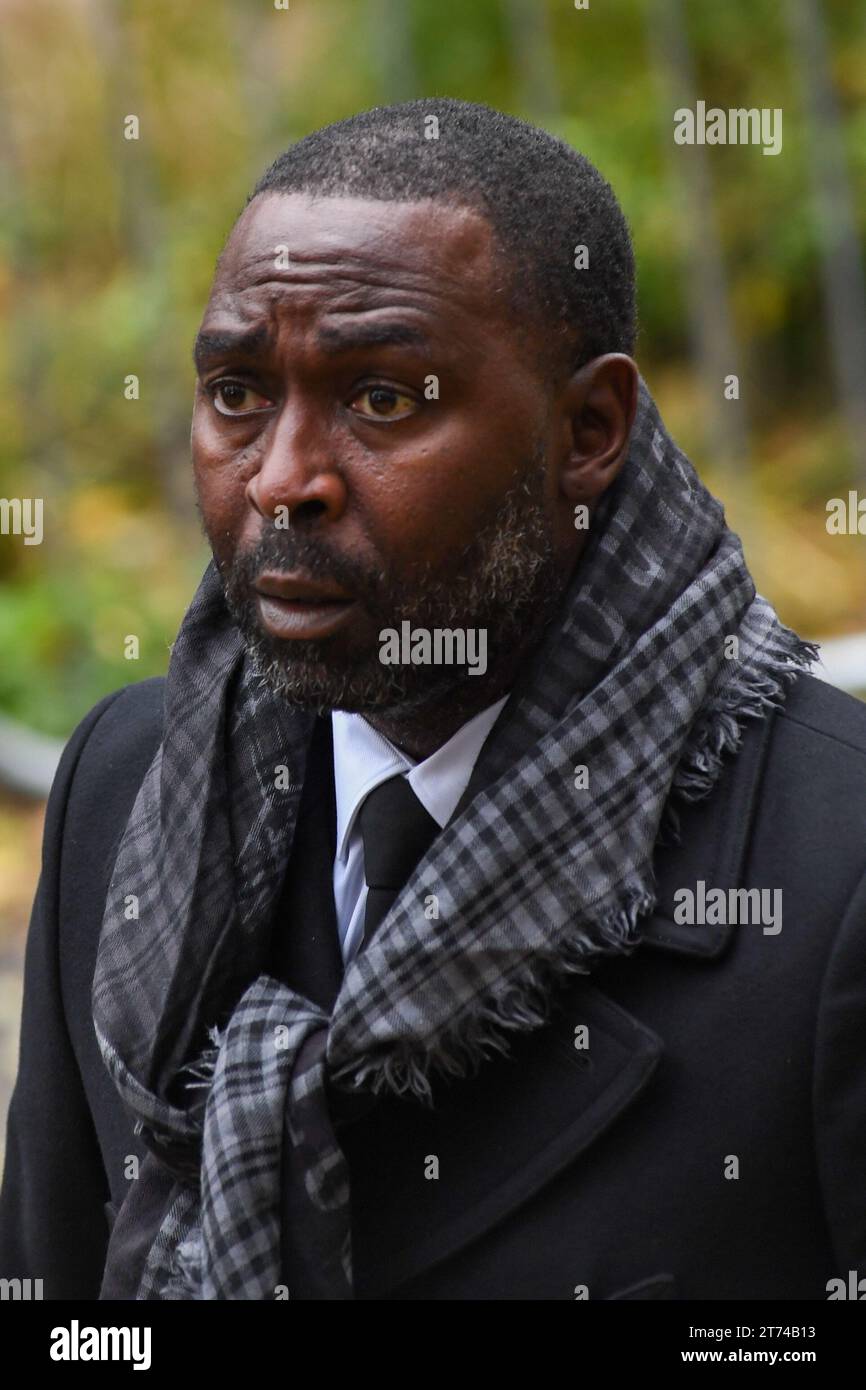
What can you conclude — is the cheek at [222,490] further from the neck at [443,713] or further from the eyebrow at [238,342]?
the neck at [443,713]

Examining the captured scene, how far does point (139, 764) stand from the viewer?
263 centimetres

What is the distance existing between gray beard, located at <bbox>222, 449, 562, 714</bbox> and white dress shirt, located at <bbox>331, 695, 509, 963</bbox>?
0.29ft

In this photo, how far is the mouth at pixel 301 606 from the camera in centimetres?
210

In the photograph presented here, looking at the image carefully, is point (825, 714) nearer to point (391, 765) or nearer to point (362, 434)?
point (391, 765)

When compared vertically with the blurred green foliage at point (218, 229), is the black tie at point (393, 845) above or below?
below

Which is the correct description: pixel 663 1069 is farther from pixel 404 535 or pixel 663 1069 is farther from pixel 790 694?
pixel 404 535

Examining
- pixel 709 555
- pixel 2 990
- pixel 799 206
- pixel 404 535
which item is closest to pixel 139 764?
pixel 404 535

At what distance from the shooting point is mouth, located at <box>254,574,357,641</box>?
2.10 metres

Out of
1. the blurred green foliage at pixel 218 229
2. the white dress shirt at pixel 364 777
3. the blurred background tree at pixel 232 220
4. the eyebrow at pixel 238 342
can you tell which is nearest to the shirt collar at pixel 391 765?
the white dress shirt at pixel 364 777

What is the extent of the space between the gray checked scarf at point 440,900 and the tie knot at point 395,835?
14 centimetres

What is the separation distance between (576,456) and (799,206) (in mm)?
5232

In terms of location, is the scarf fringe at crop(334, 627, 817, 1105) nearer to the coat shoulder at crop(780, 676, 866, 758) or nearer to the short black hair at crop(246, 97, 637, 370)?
the coat shoulder at crop(780, 676, 866, 758)

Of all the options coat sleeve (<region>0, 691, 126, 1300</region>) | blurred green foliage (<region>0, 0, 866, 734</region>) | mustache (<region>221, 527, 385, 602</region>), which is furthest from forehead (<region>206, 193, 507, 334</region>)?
blurred green foliage (<region>0, 0, 866, 734</region>)

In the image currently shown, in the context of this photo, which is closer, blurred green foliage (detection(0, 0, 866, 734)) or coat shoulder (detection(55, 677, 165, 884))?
coat shoulder (detection(55, 677, 165, 884))
